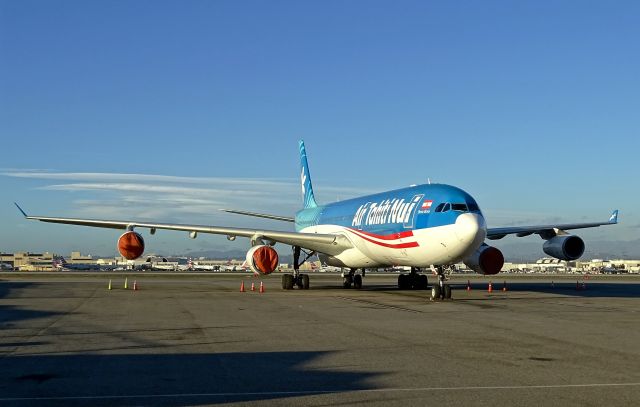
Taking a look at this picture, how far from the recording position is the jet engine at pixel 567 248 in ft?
116

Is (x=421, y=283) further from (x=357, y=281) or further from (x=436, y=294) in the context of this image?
(x=436, y=294)

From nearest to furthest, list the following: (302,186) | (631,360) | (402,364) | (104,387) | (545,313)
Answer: (104,387), (402,364), (631,360), (545,313), (302,186)

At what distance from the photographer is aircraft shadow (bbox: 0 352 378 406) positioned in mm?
8477

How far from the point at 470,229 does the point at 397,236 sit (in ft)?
14.5

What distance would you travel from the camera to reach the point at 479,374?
33.6 ft

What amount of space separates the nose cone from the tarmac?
336 cm

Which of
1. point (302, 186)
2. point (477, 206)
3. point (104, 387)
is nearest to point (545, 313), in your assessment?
point (477, 206)

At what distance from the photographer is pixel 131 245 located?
34.2 meters

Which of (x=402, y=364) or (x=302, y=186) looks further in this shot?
(x=302, y=186)

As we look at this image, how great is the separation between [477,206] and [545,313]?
585cm

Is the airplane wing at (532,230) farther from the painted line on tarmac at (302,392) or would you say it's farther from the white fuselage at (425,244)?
the painted line on tarmac at (302,392)

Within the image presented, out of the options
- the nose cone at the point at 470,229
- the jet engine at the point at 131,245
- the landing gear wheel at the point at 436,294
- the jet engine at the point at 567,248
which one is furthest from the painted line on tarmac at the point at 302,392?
the jet engine at the point at 567,248

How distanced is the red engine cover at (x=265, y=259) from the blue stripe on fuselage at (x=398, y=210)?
4496 mm

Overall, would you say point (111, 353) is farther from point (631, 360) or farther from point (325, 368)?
point (631, 360)
